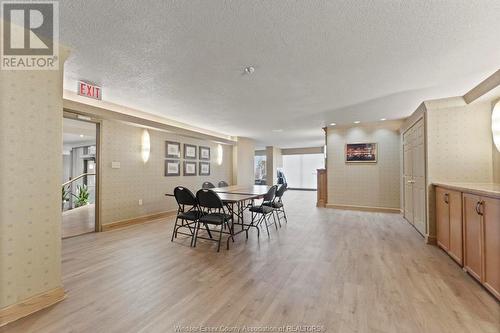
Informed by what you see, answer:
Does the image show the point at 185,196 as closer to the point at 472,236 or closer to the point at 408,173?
the point at 472,236

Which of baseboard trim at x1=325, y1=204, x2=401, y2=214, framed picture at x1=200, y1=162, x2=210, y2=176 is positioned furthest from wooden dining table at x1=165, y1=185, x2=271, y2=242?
baseboard trim at x1=325, y1=204, x2=401, y2=214

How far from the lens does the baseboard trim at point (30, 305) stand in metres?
1.60

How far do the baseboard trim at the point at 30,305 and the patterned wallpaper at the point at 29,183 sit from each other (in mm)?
36

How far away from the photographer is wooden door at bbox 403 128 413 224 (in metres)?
4.35

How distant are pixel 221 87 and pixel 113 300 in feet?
8.83

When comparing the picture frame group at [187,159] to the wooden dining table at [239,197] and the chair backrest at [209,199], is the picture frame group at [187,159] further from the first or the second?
the chair backrest at [209,199]

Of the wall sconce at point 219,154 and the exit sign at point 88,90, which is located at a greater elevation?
the exit sign at point 88,90

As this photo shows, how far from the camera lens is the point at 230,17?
66.2 inches

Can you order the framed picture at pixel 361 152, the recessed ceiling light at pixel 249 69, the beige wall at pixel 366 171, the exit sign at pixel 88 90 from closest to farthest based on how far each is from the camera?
1. the recessed ceiling light at pixel 249 69
2. the exit sign at pixel 88 90
3. the beige wall at pixel 366 171
4. the framed picture at pixel 361 152

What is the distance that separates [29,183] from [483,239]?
13.1ft

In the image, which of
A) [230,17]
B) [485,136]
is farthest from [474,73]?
[230,17]

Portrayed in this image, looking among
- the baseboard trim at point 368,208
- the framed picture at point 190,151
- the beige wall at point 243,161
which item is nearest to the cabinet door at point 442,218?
the baseboard trim at point 368,208

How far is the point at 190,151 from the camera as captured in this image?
6145 mm

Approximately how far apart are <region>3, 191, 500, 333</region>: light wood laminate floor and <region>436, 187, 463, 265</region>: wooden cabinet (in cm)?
18
